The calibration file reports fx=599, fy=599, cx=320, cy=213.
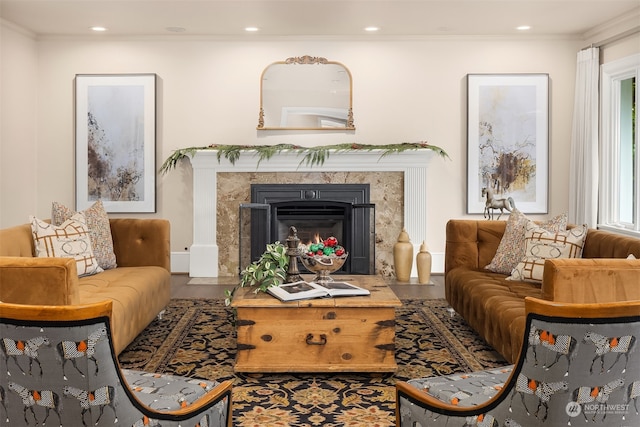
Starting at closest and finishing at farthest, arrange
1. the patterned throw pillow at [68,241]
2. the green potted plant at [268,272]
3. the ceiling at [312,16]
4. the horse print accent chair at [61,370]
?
the horse print accent chair at [61,370], the green potted plant at [268,272], the patterned throw pillow at [68,241], the ceiling at [312,16]

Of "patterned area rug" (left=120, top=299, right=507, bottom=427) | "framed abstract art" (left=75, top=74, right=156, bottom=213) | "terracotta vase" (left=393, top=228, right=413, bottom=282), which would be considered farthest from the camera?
"framed abstract art" (left=75, top=74, right=156, bottom=213)

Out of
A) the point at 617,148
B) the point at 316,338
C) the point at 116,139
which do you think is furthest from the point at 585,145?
the point at 116,139

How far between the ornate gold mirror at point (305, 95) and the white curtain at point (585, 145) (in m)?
2.38

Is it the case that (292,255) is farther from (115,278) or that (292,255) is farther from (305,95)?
(305,95)

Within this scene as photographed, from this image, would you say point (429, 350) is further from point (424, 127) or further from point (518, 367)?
point (424, 127)

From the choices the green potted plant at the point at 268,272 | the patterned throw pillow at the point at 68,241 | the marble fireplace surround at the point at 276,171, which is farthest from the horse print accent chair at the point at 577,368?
the marble fireplace surround at the point at 276,171

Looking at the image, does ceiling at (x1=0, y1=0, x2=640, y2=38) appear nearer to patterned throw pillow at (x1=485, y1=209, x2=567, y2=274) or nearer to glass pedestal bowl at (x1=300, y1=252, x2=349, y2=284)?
patterned throw pillow at (x1=485, y1=209, x2=567, y2=274)

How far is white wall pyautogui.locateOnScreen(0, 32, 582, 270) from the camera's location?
652 centimetres

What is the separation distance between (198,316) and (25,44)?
371 cm

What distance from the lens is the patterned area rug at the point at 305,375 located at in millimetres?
2779

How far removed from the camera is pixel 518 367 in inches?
64.9

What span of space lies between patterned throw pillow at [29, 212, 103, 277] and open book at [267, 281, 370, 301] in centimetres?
142

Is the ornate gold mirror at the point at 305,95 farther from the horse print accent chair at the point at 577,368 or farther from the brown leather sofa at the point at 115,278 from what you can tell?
the horse print accent chair at the point at 577,368

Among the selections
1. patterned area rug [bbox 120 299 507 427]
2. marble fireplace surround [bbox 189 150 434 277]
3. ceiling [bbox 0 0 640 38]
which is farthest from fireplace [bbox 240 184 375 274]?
ceiling [bbox 0 0 640 38]
